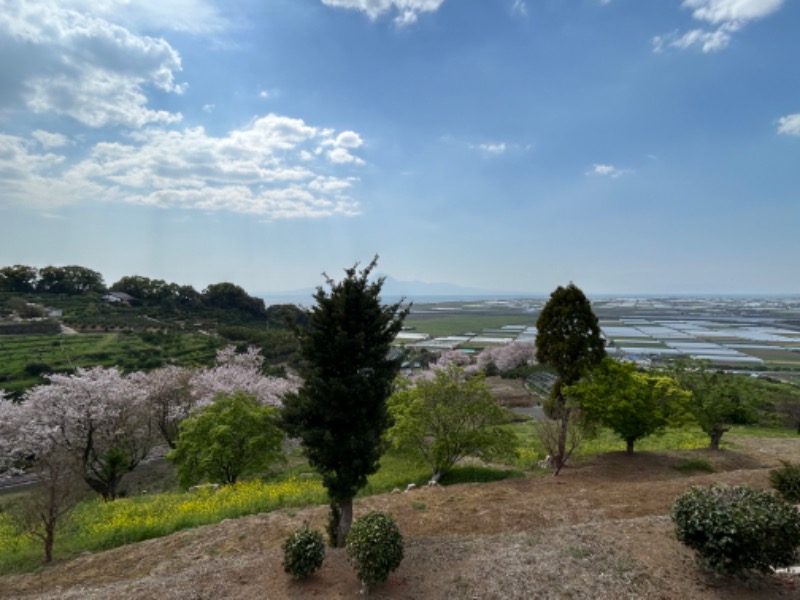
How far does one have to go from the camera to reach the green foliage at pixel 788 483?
966 cm

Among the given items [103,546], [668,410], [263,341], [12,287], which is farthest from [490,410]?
[12,287]

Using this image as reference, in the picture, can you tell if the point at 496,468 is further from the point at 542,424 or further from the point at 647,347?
the point at 647,347

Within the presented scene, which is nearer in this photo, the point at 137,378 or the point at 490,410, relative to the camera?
the point at 490,410

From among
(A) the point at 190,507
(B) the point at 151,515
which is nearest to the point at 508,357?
(A) the point at 190,507

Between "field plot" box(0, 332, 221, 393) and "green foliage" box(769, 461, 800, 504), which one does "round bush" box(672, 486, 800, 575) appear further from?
"field plot" box(0, 332, 221, 393)

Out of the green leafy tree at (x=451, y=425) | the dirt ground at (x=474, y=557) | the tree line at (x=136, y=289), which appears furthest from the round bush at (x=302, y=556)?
the tree line at (x=136, y=289)

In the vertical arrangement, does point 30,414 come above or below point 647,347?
above

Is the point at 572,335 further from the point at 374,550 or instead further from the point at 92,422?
the point at 92,422

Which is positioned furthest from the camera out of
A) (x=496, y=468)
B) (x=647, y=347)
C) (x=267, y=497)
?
(x=647, y=347)

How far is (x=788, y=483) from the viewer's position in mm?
9867

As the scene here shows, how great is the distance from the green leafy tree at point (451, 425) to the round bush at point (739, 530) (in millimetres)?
7933

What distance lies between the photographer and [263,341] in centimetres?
6362

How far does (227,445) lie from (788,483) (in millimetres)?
19495

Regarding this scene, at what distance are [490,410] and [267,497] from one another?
8.75m
